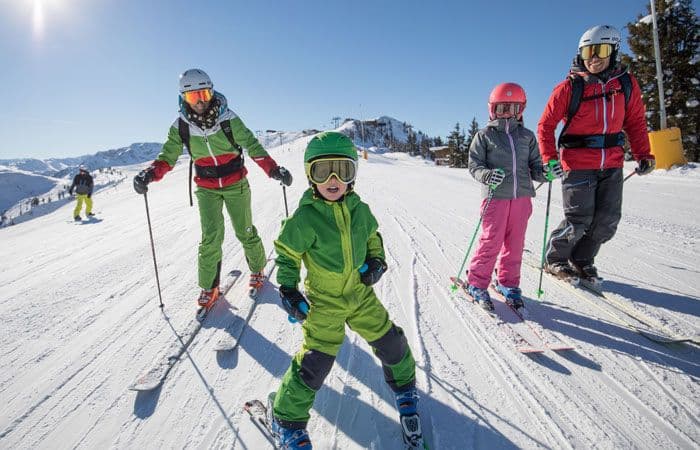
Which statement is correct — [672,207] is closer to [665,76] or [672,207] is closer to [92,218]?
[92,218]

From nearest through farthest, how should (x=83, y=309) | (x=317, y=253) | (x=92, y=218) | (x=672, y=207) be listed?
(x=317, y=253) < (x=83, y=309) < (x=672, y=207) < (x=92, y=218)

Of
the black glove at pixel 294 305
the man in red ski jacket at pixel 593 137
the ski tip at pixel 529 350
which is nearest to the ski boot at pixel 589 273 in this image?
the man in red ski jacket at pixel 593 137

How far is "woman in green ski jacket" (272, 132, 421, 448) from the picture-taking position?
6.49ft

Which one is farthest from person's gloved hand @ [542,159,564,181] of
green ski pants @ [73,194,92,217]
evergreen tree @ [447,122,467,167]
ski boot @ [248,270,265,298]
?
evergreen tree @ [447,122,467,167]

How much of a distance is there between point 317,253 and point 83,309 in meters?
3.57

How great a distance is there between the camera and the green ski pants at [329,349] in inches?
77.5

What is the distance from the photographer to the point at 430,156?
328 ft

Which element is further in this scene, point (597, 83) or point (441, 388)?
point (597, 83)

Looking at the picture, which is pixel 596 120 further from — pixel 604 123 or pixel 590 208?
pixel 590 208

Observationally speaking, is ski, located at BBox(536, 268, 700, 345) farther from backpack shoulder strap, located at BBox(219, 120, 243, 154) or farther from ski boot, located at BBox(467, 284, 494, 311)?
backpack shoulder strap, located at BBox(219, 120, 243, 154)

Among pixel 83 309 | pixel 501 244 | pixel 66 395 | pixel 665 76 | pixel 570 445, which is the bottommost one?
pixel 570 445

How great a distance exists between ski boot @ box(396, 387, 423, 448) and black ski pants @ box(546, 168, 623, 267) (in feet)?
9.78

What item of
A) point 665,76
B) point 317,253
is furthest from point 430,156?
point 317,253

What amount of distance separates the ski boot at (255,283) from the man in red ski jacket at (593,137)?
3.57 meters
